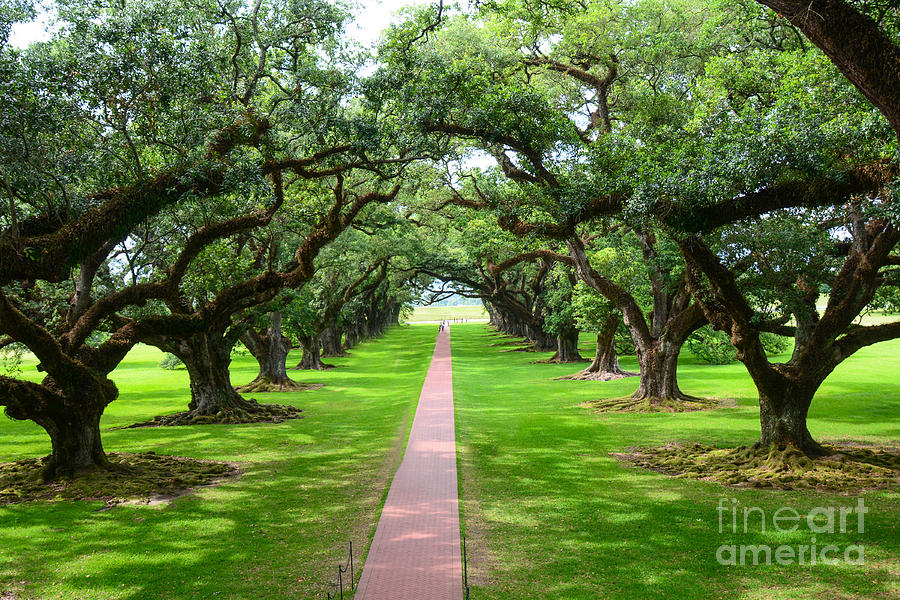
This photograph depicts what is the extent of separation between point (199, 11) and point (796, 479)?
40.6ft

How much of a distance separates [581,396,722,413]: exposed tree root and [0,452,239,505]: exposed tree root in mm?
11368

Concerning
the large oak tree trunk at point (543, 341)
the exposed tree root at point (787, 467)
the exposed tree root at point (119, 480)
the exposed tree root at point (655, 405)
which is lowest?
the exposed tree root at point (655, 405)

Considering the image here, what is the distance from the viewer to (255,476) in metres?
12.0

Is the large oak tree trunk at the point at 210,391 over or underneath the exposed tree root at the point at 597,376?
over

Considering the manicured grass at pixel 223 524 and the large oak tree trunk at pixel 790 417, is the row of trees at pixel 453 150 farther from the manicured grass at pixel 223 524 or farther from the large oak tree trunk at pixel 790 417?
the manicured grass at pixel 223 524

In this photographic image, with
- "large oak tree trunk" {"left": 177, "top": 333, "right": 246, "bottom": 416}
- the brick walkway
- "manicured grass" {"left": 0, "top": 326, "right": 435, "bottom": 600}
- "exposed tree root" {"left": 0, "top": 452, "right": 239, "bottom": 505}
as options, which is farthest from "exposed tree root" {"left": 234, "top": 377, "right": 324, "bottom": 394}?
"exposed tree root" {"left": 0, "top": 452, "right": 239, "bottom": 505}

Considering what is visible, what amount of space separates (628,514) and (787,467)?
3.59m

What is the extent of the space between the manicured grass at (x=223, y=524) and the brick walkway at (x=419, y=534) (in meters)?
0.35

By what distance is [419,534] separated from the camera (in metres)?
8.03

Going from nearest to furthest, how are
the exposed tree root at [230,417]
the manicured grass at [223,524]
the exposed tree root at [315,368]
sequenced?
the manicured grass at [223,524] → the exposed tree root at [230,417] → the exposed tree root at [315,368]

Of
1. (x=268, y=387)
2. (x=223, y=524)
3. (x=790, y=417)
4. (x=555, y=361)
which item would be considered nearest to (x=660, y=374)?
(x=790, y=417)

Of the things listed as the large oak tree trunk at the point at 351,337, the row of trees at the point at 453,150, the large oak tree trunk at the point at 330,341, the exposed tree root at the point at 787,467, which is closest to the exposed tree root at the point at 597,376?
the row of trees at the point at 453,150

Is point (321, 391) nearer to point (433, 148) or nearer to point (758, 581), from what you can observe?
point (433, 148)

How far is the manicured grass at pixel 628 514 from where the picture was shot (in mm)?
6504
